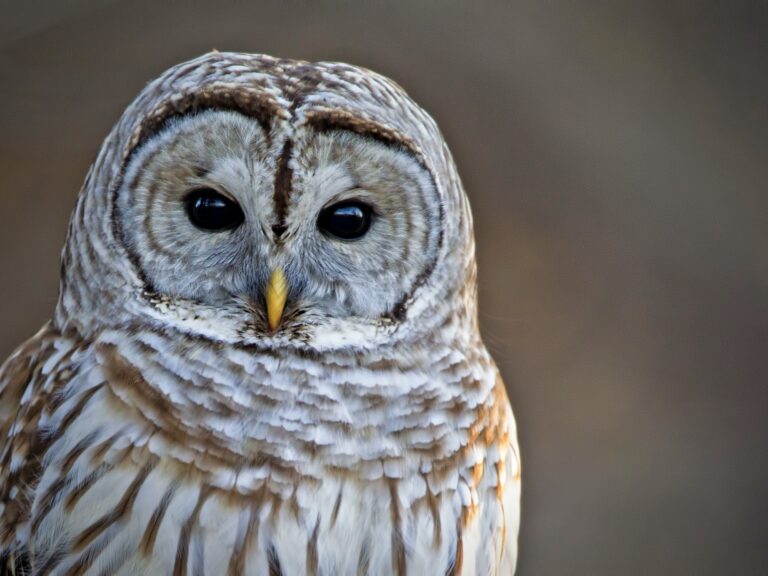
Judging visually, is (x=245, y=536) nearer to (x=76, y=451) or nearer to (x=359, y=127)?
(x=76, y=451)

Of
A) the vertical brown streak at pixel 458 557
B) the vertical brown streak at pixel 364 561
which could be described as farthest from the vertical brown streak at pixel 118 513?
the vertical brown streak at pixel 458 557

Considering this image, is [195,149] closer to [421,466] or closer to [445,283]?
[445,283]

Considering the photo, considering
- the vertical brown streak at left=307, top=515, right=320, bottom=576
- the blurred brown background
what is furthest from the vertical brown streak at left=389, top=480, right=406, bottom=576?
the blurred brown background

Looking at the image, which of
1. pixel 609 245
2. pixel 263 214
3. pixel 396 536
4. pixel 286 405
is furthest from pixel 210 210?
pixel 609 245

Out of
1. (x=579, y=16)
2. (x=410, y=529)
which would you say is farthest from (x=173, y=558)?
(x=579, y=16)

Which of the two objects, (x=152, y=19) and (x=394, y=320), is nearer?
(x=394, y=320)

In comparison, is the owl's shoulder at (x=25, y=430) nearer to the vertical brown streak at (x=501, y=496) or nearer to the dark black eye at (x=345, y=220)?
the dark black eye at (x=345, y=220)
